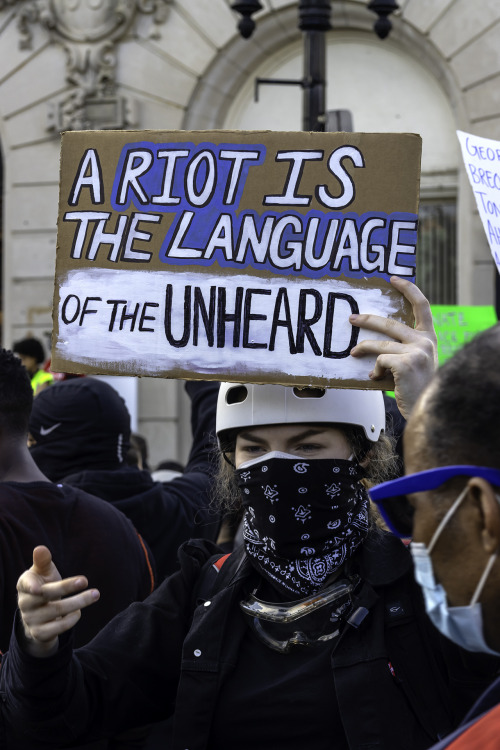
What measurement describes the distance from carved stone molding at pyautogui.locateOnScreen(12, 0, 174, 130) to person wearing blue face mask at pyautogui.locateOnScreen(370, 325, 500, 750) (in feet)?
34.1

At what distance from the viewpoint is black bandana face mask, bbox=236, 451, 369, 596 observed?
2.43 meters

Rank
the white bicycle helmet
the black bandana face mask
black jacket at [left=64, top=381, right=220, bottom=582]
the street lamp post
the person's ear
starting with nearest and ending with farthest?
the person's ear → the black bandana face mask → the white bicycle helmet → black jacket at [left=64, top=381, right=220, bottom=582] → the street lamp post

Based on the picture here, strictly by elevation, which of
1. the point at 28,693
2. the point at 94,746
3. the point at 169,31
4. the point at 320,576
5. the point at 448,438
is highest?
the point at 169,31

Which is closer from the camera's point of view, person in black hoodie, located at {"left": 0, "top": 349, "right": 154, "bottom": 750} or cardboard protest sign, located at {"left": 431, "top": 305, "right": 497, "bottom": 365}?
person in black hoodie, located at {"left": 0, "top": 349, "right": 154, "bottom": 750}

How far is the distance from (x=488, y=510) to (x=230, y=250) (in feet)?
3.93

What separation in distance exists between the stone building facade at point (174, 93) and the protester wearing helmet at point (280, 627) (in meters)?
8.82

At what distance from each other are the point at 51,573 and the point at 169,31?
1027 centimetres

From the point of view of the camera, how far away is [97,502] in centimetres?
327

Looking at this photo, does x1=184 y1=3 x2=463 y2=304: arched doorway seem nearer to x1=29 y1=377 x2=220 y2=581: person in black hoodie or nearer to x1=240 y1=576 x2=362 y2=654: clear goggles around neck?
x1=29 y1=377 x2=220 y2=581: person in black hoodie

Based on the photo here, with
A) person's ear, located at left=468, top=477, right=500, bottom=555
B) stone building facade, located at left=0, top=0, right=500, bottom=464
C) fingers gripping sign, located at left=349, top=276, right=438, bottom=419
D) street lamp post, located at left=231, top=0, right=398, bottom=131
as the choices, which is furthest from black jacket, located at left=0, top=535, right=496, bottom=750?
stone building facade, located at left=0, top=0, right=500, bottom=464

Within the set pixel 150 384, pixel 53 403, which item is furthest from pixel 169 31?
pixel 53 403

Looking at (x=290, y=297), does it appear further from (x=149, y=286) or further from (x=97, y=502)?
(x=97, y=502)

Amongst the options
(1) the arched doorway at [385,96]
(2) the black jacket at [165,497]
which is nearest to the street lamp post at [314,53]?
(2) the black jacket at [165,497]

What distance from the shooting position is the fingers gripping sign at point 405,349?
7.59ft
